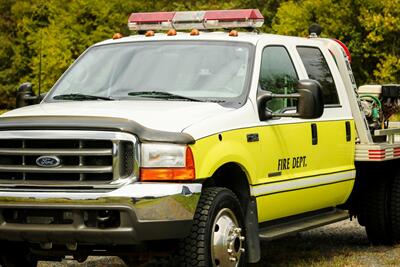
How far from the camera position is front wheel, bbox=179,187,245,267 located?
21.6ft

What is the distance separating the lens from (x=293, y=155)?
7957 millimetres

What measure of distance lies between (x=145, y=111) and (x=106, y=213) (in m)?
0.80

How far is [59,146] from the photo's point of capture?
6.56m

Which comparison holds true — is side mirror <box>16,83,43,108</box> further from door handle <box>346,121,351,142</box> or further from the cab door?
door handle <box>346,121,351,142</box>

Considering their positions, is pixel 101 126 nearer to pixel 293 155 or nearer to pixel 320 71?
pixel 293 155

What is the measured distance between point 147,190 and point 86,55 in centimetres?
240

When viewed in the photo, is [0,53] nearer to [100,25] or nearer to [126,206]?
[100,25]

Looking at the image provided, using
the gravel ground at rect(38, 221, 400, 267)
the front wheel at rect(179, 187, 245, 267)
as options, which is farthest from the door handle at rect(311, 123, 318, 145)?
the front wheel at rect(179, 187, 245, 267)

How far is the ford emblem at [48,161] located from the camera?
6.54 m

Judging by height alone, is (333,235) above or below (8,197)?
below

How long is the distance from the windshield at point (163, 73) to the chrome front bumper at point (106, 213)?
1.23 meters

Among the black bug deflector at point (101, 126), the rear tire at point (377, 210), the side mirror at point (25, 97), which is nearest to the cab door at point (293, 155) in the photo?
the rear tire at point (377, 210)

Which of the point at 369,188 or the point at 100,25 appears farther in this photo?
the point at 100,25

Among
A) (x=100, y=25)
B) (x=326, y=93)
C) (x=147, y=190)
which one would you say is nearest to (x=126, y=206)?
(x=147, y=190)
